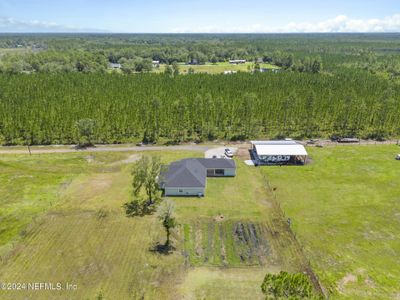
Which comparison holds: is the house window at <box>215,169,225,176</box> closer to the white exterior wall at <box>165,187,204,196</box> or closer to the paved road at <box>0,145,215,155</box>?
the white exterior wall at <box>165,187,204,196</box>

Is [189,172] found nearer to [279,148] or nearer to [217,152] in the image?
[217,152]

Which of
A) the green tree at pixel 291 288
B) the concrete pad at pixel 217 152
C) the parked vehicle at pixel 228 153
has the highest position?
the green tree at pixel 291 288

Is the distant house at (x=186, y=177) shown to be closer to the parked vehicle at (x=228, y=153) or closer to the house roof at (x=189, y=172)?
the house roof at (x=189, y=172)

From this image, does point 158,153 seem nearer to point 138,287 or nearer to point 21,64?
point 138,287

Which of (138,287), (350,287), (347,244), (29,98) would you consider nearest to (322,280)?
(350,287)

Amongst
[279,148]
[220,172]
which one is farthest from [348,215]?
[220,172]

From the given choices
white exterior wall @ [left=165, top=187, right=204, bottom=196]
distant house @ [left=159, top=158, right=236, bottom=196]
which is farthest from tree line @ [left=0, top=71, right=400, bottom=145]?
white exterior wall @ [left=165, top=187, right=204, bottom=196]

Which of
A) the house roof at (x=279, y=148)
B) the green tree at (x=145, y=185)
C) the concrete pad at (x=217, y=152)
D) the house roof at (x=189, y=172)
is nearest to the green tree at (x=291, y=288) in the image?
the green tree at (x=145, y=185)
